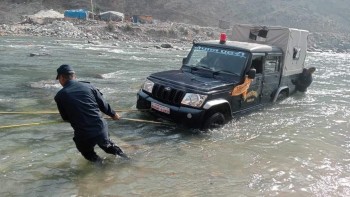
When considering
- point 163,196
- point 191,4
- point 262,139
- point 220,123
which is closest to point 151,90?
point 220,123

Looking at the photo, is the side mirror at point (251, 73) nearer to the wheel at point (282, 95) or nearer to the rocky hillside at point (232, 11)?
the wheel at point (282, 95)

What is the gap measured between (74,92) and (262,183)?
10.7ft

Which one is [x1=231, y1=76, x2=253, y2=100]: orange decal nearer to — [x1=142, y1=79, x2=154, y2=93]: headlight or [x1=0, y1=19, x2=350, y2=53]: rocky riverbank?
[x1=142, y1=79, x2=154, y2=93]: headlight

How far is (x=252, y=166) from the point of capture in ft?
21.4

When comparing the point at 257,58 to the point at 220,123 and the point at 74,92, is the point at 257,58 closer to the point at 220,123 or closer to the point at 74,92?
the point at 220,123

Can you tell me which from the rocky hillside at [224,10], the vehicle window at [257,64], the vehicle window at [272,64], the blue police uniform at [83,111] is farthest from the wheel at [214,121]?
the rocky hillside at [224,10]

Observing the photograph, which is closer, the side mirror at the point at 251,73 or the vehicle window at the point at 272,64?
the side mirror at the point at 251,73

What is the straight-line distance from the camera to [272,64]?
9.79 metres

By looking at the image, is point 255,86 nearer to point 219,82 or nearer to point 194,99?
point 219,82

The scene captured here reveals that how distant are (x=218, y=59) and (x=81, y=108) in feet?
14.6

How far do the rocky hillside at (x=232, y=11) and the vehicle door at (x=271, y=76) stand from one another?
5982 centimetres

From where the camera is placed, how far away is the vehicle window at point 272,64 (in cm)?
946

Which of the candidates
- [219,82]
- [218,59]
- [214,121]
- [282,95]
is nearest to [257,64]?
[218,59]

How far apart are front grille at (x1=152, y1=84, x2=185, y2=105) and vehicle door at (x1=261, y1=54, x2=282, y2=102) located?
292cm
